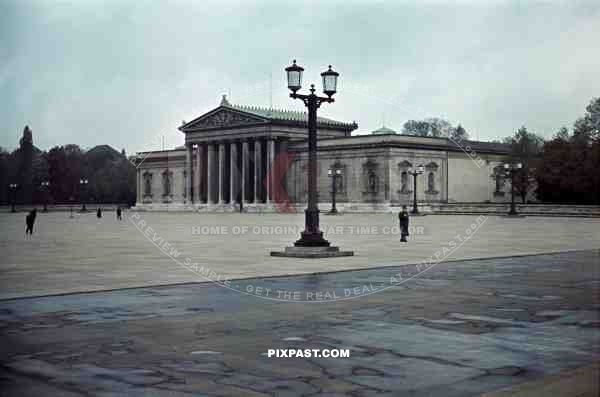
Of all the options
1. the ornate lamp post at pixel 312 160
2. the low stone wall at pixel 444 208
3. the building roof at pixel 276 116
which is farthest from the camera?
the building roof at pixel 276 116

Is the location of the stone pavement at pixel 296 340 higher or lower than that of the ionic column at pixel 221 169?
lower

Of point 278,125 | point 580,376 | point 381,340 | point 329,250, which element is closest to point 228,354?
point 381,340

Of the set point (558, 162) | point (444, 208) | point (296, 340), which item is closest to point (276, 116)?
point (444, 208)

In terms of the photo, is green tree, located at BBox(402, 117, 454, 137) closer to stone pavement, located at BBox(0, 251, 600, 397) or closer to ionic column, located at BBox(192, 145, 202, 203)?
ionic column, located at BBox(192, 145, 202, 203)

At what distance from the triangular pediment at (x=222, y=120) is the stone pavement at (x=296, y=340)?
3647 inches

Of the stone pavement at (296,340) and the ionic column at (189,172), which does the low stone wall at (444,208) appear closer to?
the ionic column at (189,172)

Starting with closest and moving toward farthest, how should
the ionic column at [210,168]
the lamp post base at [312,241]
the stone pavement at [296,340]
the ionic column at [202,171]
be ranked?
the stone pavement at [296,340]
the lamp post base at [312,241]
the ionic column at [210,168]
the ionic column at [202,171]

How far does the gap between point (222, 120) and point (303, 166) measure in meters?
15.4

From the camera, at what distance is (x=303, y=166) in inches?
4124

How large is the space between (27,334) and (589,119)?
1426 cm

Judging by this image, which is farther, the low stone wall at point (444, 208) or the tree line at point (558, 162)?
the low stone wall at point (444, 208)

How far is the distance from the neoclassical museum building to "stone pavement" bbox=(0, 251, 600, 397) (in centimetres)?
7325

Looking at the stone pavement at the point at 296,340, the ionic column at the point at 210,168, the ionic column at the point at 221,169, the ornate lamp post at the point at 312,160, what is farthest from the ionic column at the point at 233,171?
the stone pavement at the point at 296,340

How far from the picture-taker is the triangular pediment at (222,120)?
108363 millimetres
